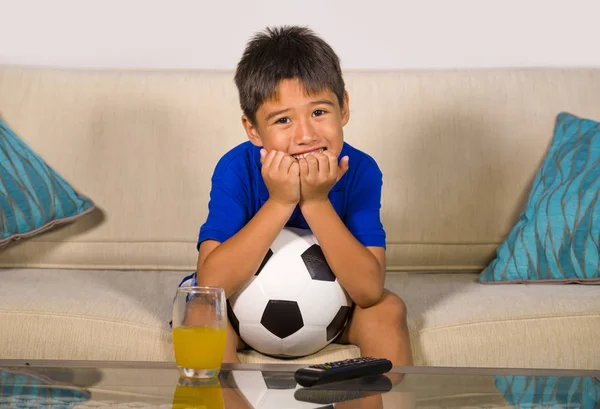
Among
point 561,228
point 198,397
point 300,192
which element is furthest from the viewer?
point 561,228

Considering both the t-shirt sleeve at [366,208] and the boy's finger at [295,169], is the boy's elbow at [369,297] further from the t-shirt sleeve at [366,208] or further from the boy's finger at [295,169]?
the boy's finger at [295,169]

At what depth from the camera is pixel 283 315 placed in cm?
147

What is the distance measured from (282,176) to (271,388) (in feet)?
1.76

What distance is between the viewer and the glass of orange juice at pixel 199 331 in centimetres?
112

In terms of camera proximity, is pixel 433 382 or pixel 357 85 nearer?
pixel 433 382

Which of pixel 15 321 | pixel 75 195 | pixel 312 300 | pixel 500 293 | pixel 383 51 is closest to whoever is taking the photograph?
pixel 312 300

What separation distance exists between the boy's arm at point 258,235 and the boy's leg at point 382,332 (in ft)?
0.75

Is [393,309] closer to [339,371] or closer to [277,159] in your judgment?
[277,159]

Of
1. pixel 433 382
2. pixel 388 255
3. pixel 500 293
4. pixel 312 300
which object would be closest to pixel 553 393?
pixel 433 382

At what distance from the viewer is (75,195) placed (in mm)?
2170

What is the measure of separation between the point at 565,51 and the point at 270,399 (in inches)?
81.8

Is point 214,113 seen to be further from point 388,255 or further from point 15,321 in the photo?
point 15,321

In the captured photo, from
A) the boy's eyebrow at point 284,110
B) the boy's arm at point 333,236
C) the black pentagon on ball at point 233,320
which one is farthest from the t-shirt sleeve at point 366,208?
the black pentagon on ball at point 233,320

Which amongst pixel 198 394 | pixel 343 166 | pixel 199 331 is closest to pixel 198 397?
pixel 198 394
